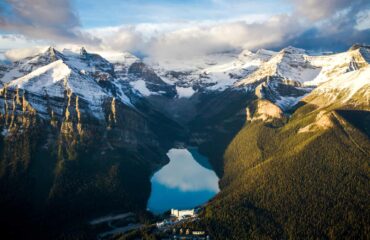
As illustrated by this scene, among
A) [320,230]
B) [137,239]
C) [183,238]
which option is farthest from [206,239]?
[320,230]

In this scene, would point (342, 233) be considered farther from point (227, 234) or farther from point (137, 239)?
point (137, 239)

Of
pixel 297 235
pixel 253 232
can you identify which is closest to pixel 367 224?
pixel 297 235

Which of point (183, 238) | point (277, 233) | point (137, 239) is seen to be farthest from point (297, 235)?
point (137, 239)

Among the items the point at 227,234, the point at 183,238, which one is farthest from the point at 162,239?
the point at 227,234

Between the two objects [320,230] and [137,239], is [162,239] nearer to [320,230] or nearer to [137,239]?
[137,239]

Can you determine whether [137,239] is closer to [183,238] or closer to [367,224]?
[183,238]

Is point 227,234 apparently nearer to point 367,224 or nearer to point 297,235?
point 297,235
